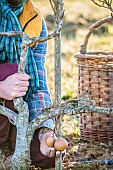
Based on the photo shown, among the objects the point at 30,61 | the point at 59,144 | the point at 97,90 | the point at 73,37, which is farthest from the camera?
the point at 73,37

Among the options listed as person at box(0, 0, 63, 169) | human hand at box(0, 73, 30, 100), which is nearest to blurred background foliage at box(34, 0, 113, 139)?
person at box(0, 0, 63, 169)

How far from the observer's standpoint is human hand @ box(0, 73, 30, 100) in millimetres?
2604

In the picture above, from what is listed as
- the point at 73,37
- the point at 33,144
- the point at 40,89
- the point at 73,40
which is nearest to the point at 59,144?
the point at 33,144

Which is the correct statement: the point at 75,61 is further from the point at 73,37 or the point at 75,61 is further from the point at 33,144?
the point at 33,144

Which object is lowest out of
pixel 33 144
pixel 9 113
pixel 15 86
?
pixel 33 144

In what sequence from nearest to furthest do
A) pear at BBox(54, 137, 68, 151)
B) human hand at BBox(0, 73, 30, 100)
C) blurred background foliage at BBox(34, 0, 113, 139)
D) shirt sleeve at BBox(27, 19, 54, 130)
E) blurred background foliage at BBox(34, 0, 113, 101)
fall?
pear at BBox(54, 137, 68, 151) → human hand at BBox(0, 73, 30, 100) → shirt sleeve at BBox(27, 19, 54, 130) → blurred background foliage at BBox(34, 0, 113, 139) → blurred background foliage at BBox(34, 0, 113, 101)

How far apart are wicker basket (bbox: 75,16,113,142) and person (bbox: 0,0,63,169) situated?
1.79 feet

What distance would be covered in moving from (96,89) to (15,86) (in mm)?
999

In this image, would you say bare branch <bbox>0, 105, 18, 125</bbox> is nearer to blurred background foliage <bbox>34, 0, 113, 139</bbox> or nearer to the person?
Answer: the person

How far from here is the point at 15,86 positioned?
2633 millimetres

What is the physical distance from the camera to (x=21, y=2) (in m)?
2.83

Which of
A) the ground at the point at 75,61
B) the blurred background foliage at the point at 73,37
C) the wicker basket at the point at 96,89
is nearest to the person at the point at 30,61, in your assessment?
the ground at the point at 75,61

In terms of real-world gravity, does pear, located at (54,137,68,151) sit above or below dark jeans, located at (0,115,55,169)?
above

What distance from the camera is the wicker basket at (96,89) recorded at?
11.4 ft
